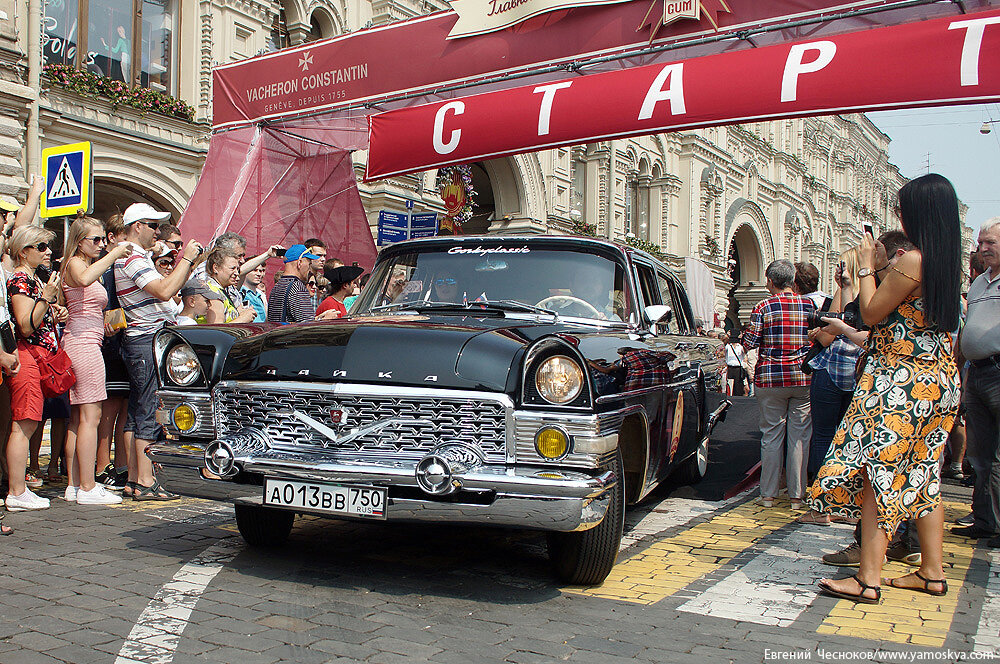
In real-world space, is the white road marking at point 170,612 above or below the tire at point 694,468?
below

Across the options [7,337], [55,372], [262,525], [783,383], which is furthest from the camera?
[783,383]

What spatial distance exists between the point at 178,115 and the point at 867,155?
2023 inches

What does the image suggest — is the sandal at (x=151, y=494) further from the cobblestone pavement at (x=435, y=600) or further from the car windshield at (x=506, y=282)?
the car windshield at (x=506, y=282)

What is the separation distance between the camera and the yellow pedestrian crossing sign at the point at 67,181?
9375mm

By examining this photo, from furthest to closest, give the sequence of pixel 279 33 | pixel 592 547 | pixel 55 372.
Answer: pixel 279 33 → pixel 55 372 → pixel 592 547

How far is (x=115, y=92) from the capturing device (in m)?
14.4

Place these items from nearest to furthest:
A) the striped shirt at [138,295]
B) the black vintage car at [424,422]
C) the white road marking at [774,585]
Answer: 1. the black vintage car at [424,422]
2. the white road marking at [774,585]
3. the striped shirt at [138,295]

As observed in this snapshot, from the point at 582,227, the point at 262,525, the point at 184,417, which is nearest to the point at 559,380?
the point at 184,417

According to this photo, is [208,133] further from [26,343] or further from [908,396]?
[908,396]

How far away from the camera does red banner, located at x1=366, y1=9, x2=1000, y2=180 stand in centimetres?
590

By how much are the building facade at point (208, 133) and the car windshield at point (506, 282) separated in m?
1.74

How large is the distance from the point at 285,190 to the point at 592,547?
781 centimetres

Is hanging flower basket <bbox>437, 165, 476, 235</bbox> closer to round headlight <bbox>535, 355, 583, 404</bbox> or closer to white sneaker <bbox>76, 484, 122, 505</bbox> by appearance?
white sneaker <bbox>76, 484, 122, 505</bbox>

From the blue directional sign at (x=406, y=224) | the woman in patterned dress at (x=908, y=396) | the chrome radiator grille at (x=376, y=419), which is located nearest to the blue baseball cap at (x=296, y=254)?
the chrome radiator grille at (x=376, y=419)
